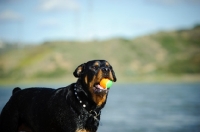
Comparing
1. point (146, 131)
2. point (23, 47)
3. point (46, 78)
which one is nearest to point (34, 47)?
point (23, 47)

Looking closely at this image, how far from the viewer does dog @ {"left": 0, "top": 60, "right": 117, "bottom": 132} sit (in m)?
5.33

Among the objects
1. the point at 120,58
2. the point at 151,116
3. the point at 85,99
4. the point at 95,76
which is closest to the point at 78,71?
the point at 95,76

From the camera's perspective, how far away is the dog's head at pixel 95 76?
5338 millimetres

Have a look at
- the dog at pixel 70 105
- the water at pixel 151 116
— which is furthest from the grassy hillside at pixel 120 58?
the dog at pixel 70 105

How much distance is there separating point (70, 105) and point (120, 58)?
138728 millimetres

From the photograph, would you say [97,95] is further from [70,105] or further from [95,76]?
[70,105]

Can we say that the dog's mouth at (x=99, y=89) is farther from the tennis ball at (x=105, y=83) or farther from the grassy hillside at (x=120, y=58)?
the grassy hillside at (x=120, y=58)

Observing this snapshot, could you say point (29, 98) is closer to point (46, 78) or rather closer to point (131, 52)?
point (46, 78)

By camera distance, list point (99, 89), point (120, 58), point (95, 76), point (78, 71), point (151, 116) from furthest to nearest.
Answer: point (120, 58) < point (151, 116) < point (78, 71) < point (95, 76) < point (99, 89)

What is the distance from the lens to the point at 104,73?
18.0 feet

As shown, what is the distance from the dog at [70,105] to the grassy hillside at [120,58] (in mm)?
120790

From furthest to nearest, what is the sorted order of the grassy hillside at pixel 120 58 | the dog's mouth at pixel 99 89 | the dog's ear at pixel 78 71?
the grassy hillside at pixel 120 58 < the dog's ear at pixel 78 71 < the dog's mouth at pixel 99 89

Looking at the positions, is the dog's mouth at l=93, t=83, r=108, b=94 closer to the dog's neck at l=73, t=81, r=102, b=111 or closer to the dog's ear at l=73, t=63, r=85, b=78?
the dog's neck at l=73, t=81, r=102, b=111

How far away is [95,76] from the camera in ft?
17.7
